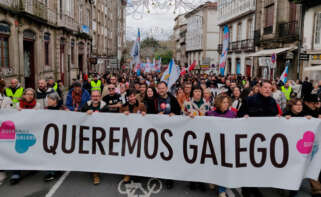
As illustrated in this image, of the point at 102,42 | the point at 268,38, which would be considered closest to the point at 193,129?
the point at 268,38

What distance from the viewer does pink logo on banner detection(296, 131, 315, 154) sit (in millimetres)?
4410

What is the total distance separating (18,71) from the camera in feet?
51.3

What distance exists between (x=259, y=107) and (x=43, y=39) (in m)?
18.0

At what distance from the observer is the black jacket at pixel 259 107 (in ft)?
16.1

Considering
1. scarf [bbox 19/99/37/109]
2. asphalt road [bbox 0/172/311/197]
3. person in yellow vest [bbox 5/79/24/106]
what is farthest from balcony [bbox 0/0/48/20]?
asphalt road [bbox 0/172/311/197]

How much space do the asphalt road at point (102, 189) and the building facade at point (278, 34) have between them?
14979 millimetres

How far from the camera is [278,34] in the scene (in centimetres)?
2288

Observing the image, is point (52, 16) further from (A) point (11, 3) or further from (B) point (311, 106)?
(B) point (311, 106)

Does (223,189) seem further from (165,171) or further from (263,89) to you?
(263,89)

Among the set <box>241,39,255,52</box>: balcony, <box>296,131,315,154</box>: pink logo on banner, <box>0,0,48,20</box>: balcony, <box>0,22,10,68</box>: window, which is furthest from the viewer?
<box>241,39,255,52</box>: balcony

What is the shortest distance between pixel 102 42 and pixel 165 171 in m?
40.3

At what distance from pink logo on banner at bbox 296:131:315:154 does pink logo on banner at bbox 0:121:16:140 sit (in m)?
4.63

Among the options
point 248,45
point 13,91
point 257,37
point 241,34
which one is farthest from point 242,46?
point 13,91

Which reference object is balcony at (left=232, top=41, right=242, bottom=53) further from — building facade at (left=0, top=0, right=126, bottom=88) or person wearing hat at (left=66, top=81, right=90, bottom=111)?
person wearing hat at (left=66, top=81, right=90, bottom=111)
